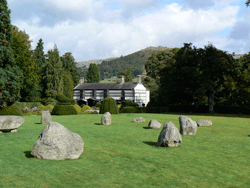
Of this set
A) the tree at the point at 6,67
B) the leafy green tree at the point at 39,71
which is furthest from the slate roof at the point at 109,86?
the tree at the point at 6,67

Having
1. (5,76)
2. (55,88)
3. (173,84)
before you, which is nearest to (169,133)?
(5,76)

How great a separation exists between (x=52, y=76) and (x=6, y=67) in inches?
973

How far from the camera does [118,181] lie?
595 centimetres

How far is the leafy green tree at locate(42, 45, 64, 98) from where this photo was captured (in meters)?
54.7

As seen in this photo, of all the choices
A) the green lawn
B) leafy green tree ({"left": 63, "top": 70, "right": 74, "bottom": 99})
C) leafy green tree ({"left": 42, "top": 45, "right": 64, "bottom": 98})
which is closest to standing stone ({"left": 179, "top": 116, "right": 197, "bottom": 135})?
the green lawn

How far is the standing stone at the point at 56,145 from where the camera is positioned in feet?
25.5

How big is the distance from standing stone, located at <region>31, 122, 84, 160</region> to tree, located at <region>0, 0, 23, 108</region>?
24253 millimetres

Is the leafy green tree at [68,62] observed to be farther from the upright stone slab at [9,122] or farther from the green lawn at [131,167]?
the green lawn at [131,167]

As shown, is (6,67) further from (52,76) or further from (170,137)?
(170,137)

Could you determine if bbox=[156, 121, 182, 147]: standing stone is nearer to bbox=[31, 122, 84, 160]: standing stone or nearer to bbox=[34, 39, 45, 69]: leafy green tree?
bbox=[31, 122, 84, 160]: standing stone

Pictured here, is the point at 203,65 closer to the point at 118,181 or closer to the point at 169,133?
the point at 169,133

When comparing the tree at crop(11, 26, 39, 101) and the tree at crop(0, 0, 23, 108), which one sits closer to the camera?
the tree at crop(0, 0, 23, 108)

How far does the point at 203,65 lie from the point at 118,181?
35.8 metres

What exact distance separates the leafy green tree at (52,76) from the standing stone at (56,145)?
48.4m
